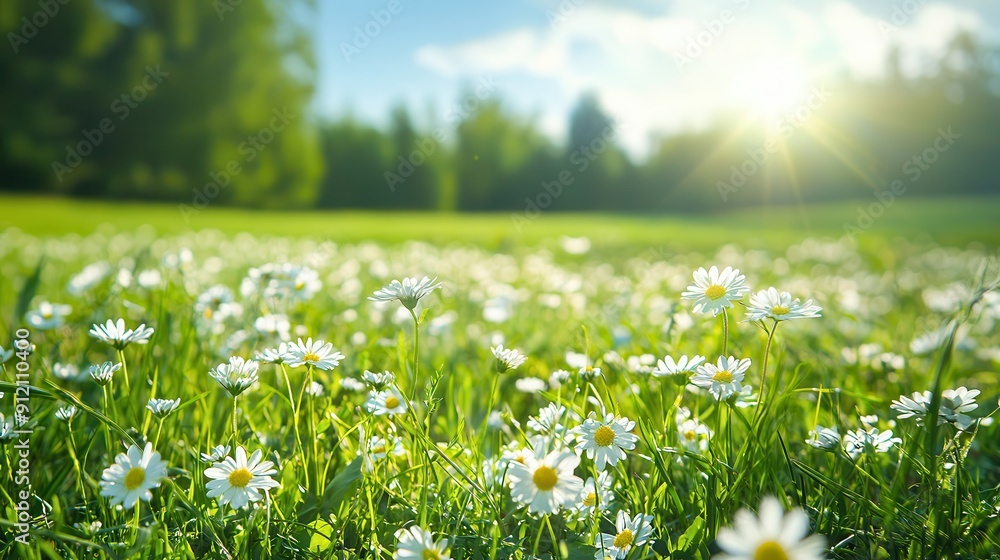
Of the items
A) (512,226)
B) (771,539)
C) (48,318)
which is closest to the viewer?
(771,539)

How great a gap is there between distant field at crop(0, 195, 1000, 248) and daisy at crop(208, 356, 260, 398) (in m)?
7.89

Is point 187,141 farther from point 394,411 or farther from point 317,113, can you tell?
point 394,411

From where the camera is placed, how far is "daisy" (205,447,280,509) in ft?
3.30

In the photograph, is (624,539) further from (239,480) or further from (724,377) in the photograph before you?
(239,480)

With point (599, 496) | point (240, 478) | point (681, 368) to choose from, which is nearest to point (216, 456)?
point (240, 478)

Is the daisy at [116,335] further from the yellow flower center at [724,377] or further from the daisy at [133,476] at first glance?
the yellow flower center at [724,377]

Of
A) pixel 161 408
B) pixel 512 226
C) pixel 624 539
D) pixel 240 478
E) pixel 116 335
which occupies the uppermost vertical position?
pixel 512 226

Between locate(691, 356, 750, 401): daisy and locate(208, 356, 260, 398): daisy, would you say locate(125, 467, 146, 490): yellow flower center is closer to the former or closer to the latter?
locate(208, 356, 260, 398): daisy

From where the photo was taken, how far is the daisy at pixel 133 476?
3.09 feet

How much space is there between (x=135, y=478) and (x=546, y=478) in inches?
23.8

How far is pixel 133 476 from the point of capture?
971 mm

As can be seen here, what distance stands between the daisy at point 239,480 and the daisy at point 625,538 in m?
0.52

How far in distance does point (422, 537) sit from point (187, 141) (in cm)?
2843

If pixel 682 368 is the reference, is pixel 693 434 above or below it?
below
